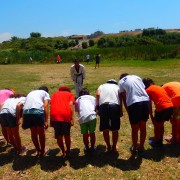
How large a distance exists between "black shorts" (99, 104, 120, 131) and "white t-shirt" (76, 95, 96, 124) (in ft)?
0.74

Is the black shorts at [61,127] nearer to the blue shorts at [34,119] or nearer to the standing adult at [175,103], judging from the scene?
the blue shorts at [34,119]

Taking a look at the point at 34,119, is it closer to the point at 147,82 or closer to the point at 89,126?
the point at 89,126

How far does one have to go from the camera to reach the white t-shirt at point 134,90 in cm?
620

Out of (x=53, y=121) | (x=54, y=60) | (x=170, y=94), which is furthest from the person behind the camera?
(x=54, y=60)

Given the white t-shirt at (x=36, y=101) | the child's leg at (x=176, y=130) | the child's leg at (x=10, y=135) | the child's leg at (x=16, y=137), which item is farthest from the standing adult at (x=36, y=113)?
the child's leg at (x=176, y=130)

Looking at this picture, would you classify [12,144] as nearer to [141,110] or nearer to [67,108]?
[67,108]

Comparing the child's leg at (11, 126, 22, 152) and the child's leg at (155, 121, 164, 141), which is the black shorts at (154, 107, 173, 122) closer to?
the child's leg at (155, 121, 164, 141)

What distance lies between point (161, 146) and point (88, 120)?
2.07m

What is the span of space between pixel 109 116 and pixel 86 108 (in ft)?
1.82

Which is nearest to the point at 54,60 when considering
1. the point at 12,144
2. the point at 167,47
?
the point at 167,47

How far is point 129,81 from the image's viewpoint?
6.36 metres

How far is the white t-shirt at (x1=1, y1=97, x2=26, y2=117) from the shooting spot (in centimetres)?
663

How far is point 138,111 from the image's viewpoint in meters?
6.17

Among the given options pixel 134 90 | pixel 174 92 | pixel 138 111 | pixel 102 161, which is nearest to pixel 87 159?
pixel 102 161
